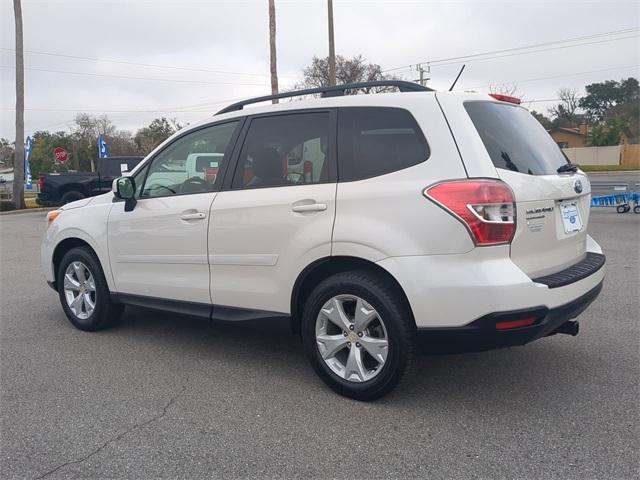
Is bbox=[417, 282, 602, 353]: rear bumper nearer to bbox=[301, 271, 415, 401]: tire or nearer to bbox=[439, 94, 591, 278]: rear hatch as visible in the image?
bbox=[301, 271, 415, 401]: tire

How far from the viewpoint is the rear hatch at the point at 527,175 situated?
329 cm

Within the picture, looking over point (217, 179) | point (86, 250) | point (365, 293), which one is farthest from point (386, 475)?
point (86, 250)

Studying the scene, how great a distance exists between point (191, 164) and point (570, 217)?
2.82 meters

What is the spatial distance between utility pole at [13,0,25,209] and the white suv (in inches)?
898

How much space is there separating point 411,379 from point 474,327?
3.20ft

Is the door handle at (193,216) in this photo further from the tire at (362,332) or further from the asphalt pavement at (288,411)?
the tire at (362,332)

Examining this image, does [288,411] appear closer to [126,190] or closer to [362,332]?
[362,332]

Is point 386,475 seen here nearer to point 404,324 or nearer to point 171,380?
point 404,324

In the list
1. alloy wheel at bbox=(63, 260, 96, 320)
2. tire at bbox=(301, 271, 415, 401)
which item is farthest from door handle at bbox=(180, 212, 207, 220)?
alloy wheel at bbox=(63, 260, 96, 320)

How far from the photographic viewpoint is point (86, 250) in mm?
5324

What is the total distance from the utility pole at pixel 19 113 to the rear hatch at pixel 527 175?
2485cm

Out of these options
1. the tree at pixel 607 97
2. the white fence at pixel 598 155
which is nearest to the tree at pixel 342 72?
the white fence at pixel 598 155

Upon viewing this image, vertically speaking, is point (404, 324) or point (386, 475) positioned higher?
point (404, 324)

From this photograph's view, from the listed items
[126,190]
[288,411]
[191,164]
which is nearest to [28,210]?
[126,190]
